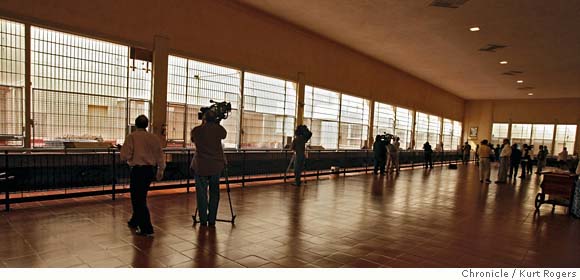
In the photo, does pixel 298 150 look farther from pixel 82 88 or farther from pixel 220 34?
pixel 82 88

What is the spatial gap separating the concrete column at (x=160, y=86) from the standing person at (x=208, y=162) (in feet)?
11.8

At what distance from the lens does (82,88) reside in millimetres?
7000

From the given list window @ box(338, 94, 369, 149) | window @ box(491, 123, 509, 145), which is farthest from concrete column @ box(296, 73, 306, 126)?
window @ box(491, 123, 509, 145)

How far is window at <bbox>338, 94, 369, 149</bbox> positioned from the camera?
14.0m

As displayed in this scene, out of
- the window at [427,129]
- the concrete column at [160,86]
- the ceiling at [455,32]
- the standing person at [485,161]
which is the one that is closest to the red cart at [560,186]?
the ceiling at [455,32]

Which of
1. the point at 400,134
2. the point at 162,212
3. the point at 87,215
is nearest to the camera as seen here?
the point at 87,215

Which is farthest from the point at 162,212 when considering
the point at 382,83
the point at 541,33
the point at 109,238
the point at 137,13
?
the point at 382,83

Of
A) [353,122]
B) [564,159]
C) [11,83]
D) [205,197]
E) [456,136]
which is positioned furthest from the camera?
[456,136]

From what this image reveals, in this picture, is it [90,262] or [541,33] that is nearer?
[90,262]

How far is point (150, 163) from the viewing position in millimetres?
4270

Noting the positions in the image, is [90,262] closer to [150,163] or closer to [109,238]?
[109,238]

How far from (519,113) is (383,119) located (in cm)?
1364

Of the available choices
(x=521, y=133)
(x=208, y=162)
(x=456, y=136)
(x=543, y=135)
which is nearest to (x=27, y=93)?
(x=208, y=162)

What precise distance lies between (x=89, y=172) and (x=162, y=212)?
2831mm
